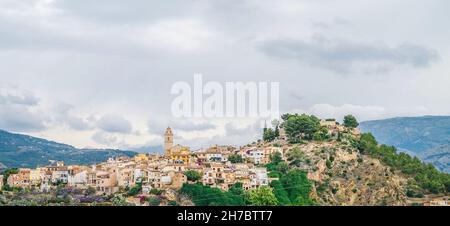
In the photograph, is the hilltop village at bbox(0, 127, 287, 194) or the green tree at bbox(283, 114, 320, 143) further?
the green tree at bbox(283, 114, 320, 143)

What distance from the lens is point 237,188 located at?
1898 cm

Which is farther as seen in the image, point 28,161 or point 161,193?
point 28,161

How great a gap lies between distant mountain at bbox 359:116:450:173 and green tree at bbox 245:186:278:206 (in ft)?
28.6

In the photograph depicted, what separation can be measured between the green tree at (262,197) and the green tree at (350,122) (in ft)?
28.7

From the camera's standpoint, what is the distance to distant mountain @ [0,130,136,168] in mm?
19219

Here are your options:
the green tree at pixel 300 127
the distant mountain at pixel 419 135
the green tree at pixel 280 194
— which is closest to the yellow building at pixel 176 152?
the green tree at pixel 280 194

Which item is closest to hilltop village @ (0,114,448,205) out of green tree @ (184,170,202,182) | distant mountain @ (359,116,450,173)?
green tree @ (184,170,202,182)

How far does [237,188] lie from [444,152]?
1045 cm

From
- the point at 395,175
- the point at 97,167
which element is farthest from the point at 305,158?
the point at 97,167

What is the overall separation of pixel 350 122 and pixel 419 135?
4.05 m

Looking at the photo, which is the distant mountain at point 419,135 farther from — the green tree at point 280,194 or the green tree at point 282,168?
the green tree at point 280,194

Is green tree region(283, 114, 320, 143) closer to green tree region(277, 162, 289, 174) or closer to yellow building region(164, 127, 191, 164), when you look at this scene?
green tree region(277, 162, 289, 174)

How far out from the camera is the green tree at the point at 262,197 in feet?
53.0
